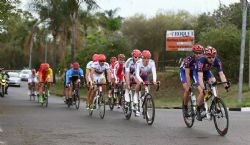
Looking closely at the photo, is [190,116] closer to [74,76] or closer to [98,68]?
[98,68]

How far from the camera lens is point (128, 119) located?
1580 cm

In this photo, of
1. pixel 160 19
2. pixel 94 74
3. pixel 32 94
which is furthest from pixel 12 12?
pixel 160 19

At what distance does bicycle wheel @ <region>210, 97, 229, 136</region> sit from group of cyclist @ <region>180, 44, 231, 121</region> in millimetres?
416

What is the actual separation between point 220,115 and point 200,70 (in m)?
1.11

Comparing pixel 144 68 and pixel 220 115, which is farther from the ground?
pixel 144 68

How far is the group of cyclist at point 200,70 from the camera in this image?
1205 cm

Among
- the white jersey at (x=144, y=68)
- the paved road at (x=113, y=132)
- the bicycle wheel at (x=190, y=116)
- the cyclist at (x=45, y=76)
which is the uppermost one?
the white jersey at (x=144, y=68)

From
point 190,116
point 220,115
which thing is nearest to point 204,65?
point 220,115

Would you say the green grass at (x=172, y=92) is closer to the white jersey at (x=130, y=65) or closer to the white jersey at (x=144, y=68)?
the white jersey at (x=130, y=65)

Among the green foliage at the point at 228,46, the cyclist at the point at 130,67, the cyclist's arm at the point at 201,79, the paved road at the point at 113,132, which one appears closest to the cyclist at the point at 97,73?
the paved road at the point at 113,132

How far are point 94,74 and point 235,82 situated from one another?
21.2 m

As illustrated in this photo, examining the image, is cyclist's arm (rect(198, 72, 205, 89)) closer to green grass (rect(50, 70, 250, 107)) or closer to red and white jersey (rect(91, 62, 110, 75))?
red and white jersey (rect(91, 62, 110, 75))

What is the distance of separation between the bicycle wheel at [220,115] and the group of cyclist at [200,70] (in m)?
0.42

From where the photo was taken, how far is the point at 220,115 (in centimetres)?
1163
